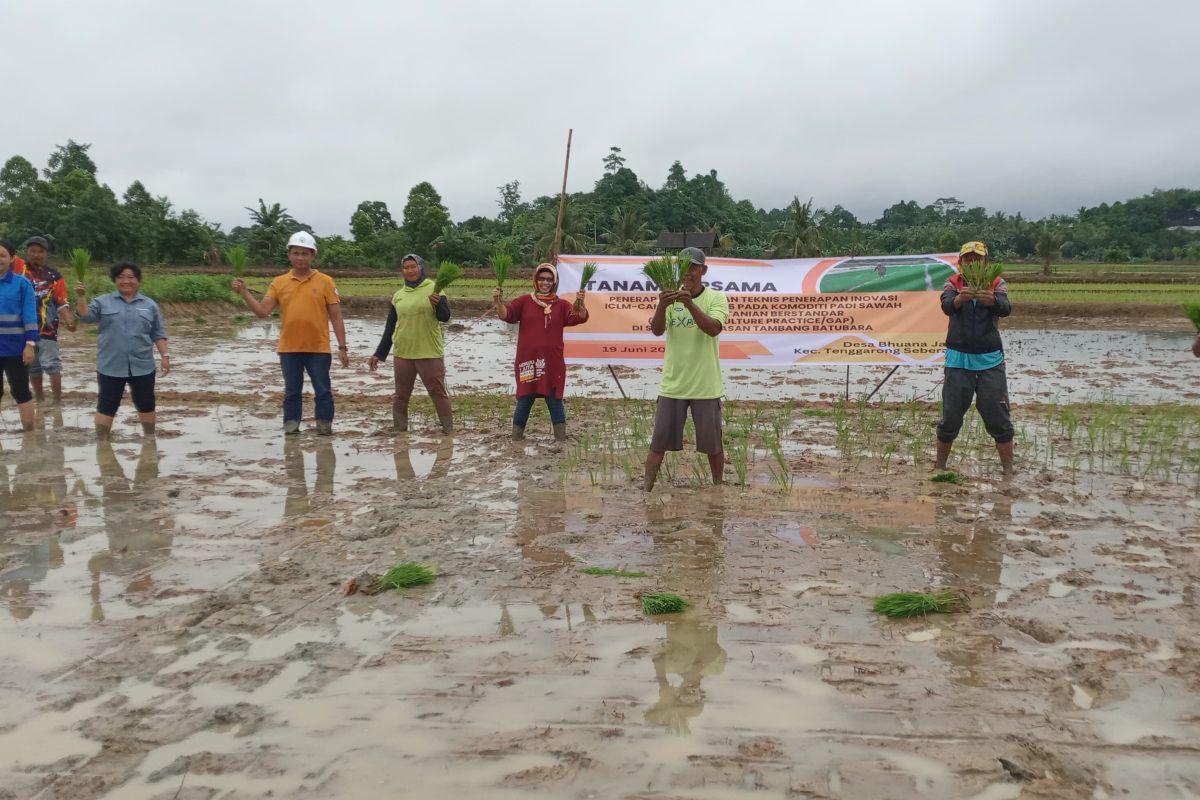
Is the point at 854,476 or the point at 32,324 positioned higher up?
the point at 32,324

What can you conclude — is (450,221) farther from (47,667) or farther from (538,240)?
(47,667)

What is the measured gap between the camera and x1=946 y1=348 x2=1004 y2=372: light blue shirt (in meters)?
→ 6.27

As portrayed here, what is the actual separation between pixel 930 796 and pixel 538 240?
136 feet

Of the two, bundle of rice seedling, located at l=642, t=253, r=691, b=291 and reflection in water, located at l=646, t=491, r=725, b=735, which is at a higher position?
bundle of rice seedling, located at l=642, t=253, r=691, b=291

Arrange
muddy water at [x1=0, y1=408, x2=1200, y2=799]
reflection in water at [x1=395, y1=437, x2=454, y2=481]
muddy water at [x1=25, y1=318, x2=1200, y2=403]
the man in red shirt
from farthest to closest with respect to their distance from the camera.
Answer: muddy water at [x1=25, y1=318, x2=1200, y2=403] → the man in red shirt → reflection in water at [x1=395, y1=437, x2=454, y2=481] → muddy water at [x1=0, y1=408, x2=1200, y2=799]

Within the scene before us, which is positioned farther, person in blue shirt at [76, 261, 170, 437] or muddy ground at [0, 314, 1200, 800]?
person in blue shirt at [76, 261, 170, 437]

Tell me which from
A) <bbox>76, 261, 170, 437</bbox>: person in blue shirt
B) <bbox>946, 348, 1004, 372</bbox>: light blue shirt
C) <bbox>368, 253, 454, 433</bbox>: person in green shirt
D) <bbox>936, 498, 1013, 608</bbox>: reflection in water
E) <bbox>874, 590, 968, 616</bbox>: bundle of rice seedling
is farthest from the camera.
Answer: <bbox>368, 253, 454, 433</bbox>: person in green shirt

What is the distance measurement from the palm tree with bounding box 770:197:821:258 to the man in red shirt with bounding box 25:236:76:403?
3685 cm

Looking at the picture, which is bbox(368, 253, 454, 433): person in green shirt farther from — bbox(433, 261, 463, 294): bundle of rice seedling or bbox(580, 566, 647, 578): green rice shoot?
bbox(580, 566, 647, 578): green rice shoot

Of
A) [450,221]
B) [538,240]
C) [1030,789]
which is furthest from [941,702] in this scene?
[450,221]

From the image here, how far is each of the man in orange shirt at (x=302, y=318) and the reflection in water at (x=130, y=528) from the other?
52.7 inches

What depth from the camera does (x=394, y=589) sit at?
390 cm

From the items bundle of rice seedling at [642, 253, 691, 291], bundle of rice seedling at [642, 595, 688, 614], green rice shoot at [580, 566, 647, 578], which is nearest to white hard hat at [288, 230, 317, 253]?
bundle of rice seedling at [642, 253, 691, 291]

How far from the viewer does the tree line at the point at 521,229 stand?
127 feet
